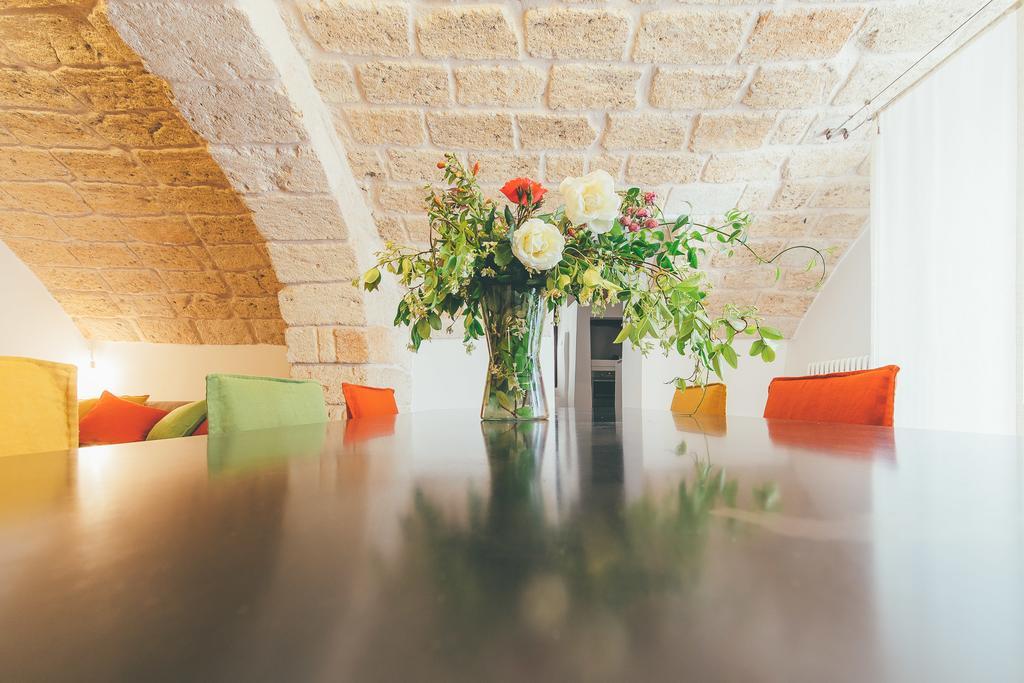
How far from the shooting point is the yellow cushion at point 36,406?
89cm

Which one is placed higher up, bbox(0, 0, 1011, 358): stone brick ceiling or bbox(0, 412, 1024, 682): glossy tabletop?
bbox(0, 0, 1011, 358): stone brick ceiling

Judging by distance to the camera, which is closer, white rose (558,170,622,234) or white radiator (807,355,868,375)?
white rose (558,170,622,234)

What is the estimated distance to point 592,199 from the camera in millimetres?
1033

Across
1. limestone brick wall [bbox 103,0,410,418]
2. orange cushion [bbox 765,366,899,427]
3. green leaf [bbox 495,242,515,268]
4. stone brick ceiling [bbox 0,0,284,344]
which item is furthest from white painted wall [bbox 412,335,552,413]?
green leaf [bbox 495,242,515,268]

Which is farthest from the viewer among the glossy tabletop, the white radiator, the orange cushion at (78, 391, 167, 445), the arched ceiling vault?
the white radiator

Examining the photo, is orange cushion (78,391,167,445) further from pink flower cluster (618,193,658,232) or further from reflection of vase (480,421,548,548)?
reflection of vase (480,421,548,548)

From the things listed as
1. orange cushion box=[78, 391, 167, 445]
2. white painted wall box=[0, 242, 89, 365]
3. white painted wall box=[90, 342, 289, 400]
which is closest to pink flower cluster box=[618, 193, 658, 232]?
orange cushion box=[78, 391, 167, 445]

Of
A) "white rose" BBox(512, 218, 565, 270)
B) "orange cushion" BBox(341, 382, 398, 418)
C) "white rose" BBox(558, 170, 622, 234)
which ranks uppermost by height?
"white rose" BBox(558, 170, 622, 234)

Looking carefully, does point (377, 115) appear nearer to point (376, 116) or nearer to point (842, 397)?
point (376, 116)

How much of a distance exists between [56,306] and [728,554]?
18.5 feet

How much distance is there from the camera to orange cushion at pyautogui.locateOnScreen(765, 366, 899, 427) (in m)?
1.22

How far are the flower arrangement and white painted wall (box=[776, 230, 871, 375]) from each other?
3125 mm

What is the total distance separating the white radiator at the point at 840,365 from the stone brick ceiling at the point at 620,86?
116 centimetres

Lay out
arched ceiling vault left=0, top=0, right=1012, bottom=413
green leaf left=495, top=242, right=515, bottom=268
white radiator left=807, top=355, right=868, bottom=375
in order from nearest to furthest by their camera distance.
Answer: green leaf left=495, top=242, right=515, bottom=268
arched ceiling vault left=0, top=0, right=1012, bottom=413
white radiator left=807, top=355, right=868, bottom=375
